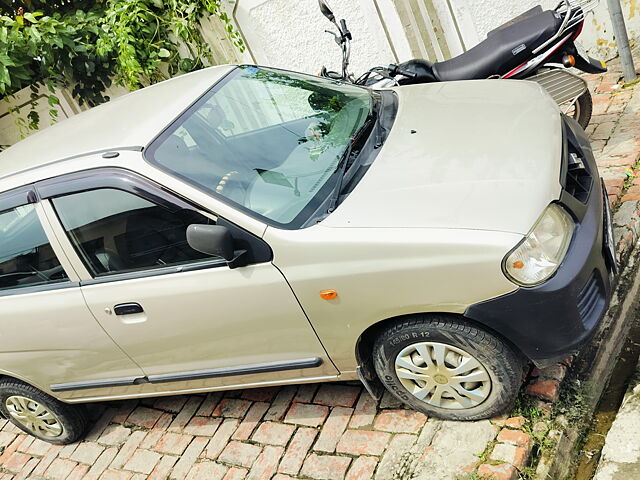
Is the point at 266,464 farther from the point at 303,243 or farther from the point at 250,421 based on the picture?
the point at 303,243

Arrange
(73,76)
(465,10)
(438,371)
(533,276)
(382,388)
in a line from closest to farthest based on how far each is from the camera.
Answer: (533,276) < (438,371) < (382,388) < (465,10) < (73,76)

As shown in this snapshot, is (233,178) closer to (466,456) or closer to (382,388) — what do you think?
A: (382,388)

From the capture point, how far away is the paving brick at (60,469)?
4.09m

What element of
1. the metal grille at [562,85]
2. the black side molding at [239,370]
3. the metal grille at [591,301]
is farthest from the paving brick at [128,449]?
the metal grille at [562,85]

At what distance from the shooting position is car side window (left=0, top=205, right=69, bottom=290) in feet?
11.5

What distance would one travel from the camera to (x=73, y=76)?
791cm

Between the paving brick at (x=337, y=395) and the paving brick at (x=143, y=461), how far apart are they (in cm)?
106

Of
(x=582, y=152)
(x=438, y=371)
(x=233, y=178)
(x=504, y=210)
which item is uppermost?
(x=233, y=178)

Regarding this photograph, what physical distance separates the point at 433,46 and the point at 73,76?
14.5 ft

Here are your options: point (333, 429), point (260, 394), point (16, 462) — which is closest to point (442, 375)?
point (333, 429)

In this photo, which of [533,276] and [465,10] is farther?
[465,10]

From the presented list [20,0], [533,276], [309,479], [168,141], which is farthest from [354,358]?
[20,0]

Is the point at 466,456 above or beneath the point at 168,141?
beneath

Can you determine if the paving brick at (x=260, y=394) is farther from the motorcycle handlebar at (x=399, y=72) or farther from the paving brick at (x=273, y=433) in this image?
the motorcycle handlebar at (x=399, y=72)
